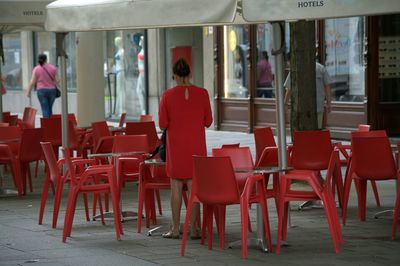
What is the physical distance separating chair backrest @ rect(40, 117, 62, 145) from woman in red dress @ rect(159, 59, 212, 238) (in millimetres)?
6003

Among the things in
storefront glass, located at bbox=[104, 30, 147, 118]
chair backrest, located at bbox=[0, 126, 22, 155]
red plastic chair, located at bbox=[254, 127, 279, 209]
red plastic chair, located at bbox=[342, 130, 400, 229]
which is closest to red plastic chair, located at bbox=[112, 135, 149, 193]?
red plastic chair, located at bbox=[254, 127, 279, 209]

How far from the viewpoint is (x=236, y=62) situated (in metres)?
25.0

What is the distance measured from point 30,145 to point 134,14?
4271 mm

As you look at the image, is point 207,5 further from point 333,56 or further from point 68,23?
point 333,56

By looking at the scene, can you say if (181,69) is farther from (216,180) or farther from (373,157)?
(373,157)

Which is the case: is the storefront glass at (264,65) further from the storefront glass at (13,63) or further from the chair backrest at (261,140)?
the storefront glass at (13,63)

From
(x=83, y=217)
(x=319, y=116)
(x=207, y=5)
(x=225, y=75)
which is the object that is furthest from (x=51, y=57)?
(x=207, y=5)

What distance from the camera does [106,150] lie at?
1496 centimetres

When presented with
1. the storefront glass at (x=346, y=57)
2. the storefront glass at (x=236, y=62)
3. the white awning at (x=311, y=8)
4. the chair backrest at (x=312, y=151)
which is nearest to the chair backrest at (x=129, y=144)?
the chair backrest at (x=312, y=151)

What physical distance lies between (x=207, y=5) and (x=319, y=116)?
243 inches

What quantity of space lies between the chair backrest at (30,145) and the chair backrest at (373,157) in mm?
5027

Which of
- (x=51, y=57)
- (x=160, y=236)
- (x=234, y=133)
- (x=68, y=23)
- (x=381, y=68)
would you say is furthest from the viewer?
(x=51, y=57)

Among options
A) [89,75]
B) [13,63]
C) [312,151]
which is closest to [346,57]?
[89,75]

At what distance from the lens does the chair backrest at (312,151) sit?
12.3 meters
